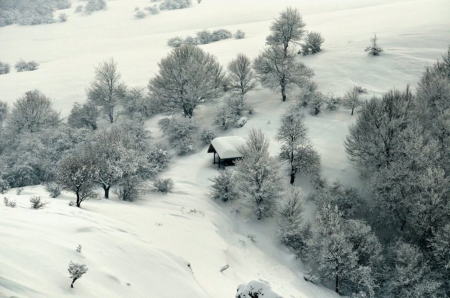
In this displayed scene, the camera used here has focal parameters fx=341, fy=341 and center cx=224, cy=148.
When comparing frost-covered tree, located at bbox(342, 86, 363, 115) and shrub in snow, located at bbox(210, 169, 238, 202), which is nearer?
shrub in snow, located at bbox(210, 169, 238, 202)

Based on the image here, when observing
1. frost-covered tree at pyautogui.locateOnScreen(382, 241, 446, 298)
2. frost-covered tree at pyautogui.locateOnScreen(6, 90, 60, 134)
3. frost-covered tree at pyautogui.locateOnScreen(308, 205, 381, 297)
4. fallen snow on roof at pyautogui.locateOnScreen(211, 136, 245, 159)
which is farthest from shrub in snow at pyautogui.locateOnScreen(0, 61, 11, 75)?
frost-covered tree at pyautogui.locateOnScreen(382, 241, 446, 298)

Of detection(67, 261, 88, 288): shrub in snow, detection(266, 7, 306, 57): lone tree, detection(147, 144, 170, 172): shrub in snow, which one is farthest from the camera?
detection(266, 7, 306, 57): lone tree

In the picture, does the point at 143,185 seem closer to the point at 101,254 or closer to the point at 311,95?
the point at 101,254

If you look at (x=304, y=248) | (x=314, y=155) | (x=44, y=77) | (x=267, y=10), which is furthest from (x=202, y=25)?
(x=304, y=248)

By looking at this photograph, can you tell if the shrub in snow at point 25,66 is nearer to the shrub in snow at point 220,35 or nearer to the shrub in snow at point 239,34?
the shrub in snow at point 220,35

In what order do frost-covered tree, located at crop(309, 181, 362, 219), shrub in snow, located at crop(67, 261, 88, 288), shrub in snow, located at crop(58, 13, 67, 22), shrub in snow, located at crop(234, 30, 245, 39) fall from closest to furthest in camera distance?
1. shrub in snow, located at crop(67, 261, 88, 288)
2. frost-covered tree, located at crop(309, 181, 362, 219)
3. shrub in snow, located at crop(234, 30, 245, 39)
4. shrub in snow, located at crop(58, 13, 67, 22)

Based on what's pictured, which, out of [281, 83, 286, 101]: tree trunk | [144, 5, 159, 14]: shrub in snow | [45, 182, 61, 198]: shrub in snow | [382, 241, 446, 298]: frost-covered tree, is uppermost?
[144, 5, 159, 14]: shrub in snow

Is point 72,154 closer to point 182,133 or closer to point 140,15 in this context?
point 182,133

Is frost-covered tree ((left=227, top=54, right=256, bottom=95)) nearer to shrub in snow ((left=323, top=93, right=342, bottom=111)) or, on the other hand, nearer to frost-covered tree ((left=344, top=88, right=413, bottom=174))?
shrub in snow ((left=323, top=93, right=342, bottom=111))

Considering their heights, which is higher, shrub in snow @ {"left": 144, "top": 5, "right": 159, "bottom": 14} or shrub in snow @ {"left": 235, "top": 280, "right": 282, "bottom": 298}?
shrub in snow @ {"left": 144, "top": 5, "right": 159, "bottom": 14}
